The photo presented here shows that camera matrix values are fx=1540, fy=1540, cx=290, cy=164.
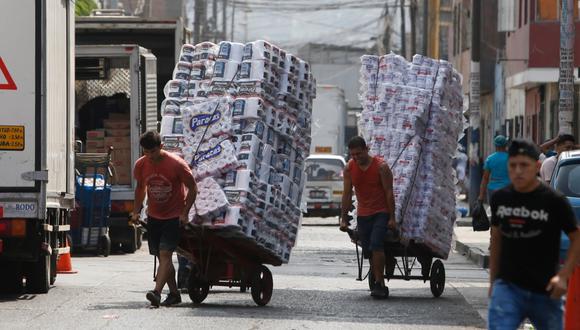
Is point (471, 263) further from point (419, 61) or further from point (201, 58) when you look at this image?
point (201, 58)

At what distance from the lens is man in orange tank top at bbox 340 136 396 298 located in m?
16.4

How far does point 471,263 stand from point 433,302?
7626 millimetres

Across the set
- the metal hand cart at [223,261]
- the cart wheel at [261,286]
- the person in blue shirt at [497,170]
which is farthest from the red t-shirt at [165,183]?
the person in blue shirt at [497,170]

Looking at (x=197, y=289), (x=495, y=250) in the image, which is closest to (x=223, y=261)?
(x=197, y=289)

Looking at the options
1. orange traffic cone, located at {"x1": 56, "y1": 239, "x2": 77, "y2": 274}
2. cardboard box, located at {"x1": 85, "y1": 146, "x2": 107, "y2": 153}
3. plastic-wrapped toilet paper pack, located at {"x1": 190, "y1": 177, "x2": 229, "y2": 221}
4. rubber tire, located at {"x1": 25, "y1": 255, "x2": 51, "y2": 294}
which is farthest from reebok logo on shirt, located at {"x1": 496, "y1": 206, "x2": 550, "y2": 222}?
cardboard box, located at {"x1": 85, "y1": 146, "x2": 107, "y2": 153}

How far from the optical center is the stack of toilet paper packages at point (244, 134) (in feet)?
49.9

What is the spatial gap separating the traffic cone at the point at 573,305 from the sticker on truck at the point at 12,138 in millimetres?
7117

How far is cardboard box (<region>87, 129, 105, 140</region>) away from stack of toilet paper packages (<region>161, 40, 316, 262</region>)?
927 cm

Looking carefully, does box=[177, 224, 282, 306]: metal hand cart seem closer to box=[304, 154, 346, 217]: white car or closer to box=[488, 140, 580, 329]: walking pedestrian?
box=[488, 140, 580, 329]: walking pedestrian

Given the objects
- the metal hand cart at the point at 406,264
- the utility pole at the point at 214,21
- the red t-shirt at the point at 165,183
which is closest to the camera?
the red t-shirt at the point at 165,183

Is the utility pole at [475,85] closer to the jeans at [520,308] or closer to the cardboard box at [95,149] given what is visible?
the cardboard box at [95,149]

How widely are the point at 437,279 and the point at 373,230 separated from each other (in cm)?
108

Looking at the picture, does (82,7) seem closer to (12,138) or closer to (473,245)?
(473,245)

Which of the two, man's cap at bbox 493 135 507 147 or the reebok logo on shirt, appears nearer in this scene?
the reebok logo on shirt
